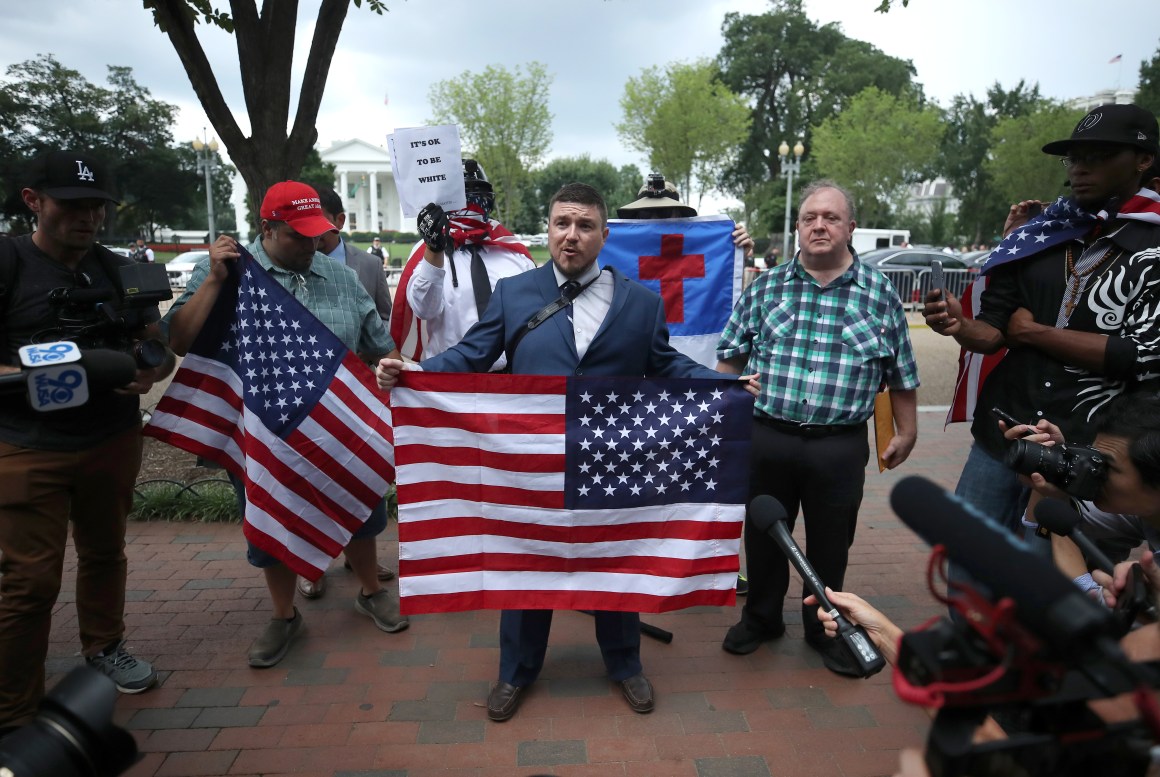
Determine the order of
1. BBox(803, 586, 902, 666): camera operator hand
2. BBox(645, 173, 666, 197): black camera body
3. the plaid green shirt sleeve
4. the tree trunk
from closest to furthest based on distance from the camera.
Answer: BBox(803, 586, 902, 666): camera operator hand < the plaid green shirt sleeve < the tree trunk < BBox(645, 173, 666, 197): black camera body

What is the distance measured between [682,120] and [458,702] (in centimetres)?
4211

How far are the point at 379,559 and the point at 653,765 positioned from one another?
8.29 ft

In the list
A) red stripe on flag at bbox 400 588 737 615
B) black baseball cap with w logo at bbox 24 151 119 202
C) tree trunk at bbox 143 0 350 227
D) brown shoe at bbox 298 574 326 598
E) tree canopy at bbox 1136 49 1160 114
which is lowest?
brown shoe at bbox 298 574 326 598

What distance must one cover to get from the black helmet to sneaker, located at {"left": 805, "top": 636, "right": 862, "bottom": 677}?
3122 millimetres


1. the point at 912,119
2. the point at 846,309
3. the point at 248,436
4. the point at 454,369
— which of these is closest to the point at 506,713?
the point at 454,369

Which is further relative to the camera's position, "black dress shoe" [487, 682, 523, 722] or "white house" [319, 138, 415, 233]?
"white house" [319, 138, 415, 233]

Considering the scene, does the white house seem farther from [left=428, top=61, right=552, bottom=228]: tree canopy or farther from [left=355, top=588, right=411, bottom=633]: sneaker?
[left=355, top=588, right=411, bottom=633]: sneaker

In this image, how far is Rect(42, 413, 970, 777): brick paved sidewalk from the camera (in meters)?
2.89

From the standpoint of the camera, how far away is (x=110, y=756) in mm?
1252

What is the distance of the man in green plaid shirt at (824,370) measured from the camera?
10.8 ft

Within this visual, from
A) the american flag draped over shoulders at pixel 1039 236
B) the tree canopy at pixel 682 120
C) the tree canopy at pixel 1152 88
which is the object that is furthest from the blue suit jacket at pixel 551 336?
the tree canopy at pixel 1152 88

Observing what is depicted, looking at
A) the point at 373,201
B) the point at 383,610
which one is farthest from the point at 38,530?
the point at 373,201

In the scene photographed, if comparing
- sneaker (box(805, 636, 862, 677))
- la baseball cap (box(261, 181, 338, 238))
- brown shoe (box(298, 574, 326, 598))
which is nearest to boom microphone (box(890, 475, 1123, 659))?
sneaker (box(805, 636, 862, 677))

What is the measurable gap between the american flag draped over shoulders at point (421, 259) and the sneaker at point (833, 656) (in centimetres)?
264
